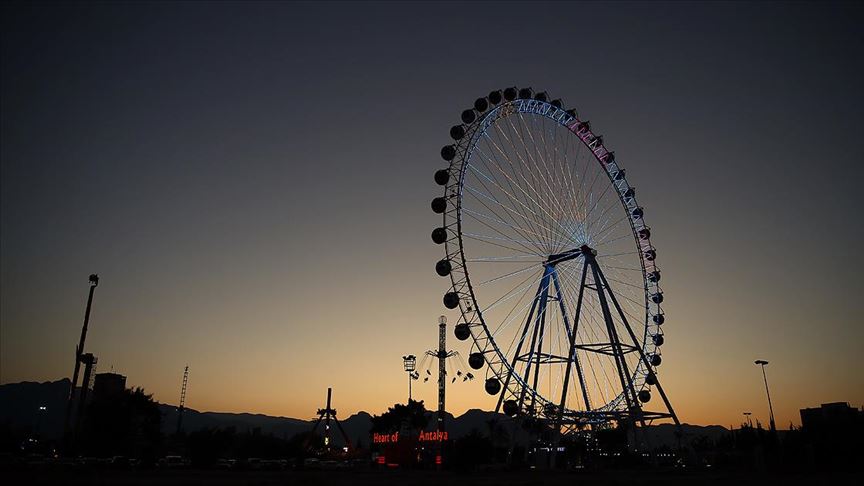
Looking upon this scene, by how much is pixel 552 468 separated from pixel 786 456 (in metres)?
20.5

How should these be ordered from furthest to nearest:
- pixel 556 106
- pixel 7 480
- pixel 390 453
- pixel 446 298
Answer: pixel 390 453
pixel 556 106
pixel 446 298
pixel 7 480

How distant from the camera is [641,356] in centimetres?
5078

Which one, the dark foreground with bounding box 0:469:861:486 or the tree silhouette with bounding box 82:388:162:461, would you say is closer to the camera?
the dark foreground with bounding box 0:469:861:486

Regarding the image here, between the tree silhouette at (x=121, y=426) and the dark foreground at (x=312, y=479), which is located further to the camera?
the tree silhouette at (x=121, y=426)

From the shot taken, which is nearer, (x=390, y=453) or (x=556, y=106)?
(x=556, y=106)

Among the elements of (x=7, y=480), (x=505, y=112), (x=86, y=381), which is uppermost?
(x=505, y=112)

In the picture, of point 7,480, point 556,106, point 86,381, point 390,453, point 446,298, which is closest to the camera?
point 7,480

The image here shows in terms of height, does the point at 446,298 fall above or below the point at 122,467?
above

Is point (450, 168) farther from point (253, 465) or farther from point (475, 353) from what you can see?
point (253, 465)

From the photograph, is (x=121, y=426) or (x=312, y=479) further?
(x=121, y=426)

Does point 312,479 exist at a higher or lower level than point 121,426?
lower

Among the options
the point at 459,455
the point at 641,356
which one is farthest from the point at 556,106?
the point at 459,455

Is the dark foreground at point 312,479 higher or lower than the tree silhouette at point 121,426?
lower

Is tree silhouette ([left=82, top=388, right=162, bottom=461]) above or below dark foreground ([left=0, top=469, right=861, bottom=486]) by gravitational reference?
above
